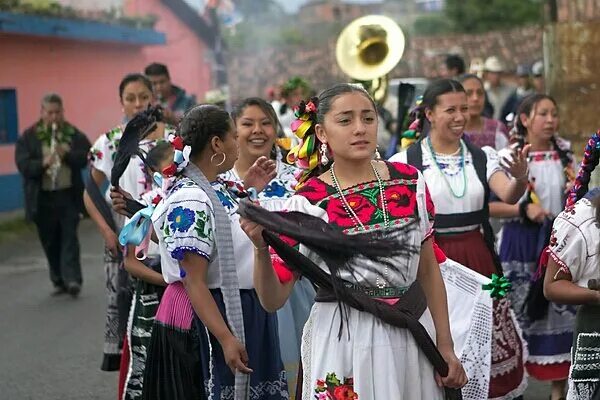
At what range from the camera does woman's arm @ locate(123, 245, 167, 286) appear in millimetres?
5816

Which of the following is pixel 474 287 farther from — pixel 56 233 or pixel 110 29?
pixel 110 29

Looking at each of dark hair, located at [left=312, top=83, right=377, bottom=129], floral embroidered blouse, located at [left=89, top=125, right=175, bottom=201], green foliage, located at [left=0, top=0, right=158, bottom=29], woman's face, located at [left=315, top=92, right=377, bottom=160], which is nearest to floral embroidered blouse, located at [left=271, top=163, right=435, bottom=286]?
woman's face, located at [left=315, top=92, right=377, bottom=160]

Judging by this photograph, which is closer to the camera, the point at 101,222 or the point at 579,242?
the point at 579,242

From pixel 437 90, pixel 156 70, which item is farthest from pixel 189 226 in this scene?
pixel 156 70

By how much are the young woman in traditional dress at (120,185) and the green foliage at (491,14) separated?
33.7m

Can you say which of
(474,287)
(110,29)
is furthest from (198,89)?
(474,287)

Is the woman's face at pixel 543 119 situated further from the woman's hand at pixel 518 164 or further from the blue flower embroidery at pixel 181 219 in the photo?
the blue flower embroidery at pixel 181 219

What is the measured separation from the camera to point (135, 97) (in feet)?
25.5

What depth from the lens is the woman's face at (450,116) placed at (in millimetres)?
6578

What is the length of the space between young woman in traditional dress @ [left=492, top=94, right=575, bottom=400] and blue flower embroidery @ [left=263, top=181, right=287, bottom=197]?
6.54 feet

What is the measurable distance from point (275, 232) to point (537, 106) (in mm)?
4158

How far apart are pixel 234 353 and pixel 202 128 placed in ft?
3.16

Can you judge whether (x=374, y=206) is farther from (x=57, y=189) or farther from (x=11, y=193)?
(x=11, y=193)

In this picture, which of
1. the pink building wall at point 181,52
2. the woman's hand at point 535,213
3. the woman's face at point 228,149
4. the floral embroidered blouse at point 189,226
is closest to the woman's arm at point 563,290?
the floral embroidered blouse at point 189,226
